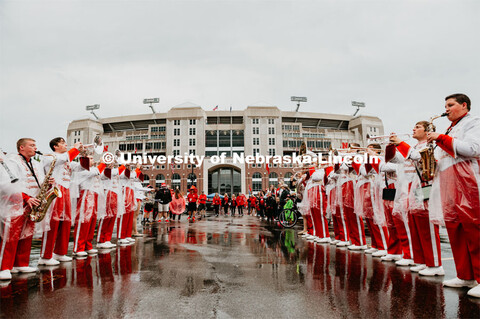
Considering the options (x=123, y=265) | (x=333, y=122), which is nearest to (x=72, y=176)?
(x=123, y=265)

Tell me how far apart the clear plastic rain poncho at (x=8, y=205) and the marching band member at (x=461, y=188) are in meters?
5.84

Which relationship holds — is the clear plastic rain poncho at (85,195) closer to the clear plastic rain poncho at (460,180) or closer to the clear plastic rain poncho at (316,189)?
the clear plastic rain poncho at (316,189)

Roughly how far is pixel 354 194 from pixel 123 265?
5.29 metres

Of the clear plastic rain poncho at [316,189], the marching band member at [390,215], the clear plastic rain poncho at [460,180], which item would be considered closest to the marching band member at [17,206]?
the clear plastic rain poncho at [460,180]

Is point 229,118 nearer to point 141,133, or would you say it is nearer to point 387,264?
point 141,133

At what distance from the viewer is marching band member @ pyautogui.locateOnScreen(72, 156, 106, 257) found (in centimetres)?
666

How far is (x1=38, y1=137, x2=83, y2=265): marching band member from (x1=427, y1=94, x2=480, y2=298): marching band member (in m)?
5.88

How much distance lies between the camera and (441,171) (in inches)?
159

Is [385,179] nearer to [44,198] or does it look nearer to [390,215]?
A: [390,215]

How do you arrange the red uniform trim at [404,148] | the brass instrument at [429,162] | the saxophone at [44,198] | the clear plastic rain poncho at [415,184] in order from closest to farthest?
the brass instrument at [429,162], the clear plastic rain poncho at [415,184], the saxophone at [44,198], the red uniform trim at [404,148]

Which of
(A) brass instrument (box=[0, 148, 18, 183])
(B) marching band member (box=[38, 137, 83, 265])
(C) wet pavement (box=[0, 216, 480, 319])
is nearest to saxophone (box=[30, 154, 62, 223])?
(B) marching band member (box=[38, 137, 83, 265])

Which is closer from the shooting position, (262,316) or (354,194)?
(262,316)

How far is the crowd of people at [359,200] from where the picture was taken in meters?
3.87

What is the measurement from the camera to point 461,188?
3764 millimetres
